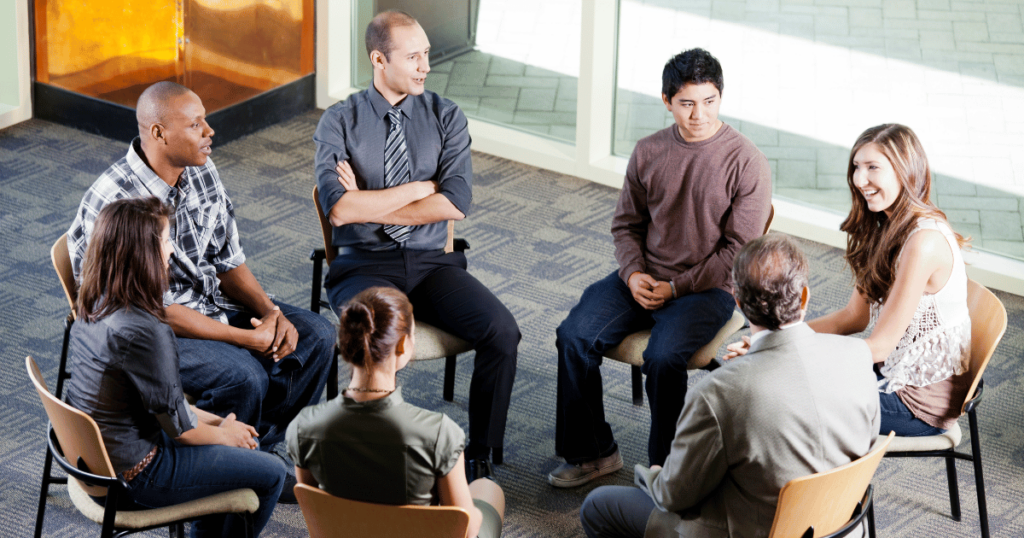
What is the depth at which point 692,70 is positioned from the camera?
328 cm

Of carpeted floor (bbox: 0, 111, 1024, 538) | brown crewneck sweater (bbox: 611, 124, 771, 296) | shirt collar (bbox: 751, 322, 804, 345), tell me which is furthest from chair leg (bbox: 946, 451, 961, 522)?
shirt collar (bbox: 751, 322, 804, 345)

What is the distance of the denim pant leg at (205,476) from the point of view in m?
2.63

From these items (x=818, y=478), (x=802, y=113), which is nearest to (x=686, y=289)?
(x=818, y=478)

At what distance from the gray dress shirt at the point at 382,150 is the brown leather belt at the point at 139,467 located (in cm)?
112

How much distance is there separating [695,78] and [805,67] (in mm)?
2088

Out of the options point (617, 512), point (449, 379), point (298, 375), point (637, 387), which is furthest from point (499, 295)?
point (617, 512)

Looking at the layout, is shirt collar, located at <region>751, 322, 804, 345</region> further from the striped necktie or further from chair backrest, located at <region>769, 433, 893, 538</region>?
the striped necktie

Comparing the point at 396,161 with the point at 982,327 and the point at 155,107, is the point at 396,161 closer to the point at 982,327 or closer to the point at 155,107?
the point at 155,107

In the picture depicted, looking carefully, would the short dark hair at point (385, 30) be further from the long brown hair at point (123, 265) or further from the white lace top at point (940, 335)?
the white lace top at point (940, 335)

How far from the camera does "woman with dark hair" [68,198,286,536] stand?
8.32 ft

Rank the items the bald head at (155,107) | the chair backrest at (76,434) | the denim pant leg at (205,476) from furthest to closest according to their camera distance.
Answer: the bald head at (155,107), the denim pant leg at (205,476), the chair backrest at (76,434)

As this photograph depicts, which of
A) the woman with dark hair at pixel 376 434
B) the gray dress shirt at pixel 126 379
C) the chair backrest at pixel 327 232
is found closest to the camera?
the woman with dark hair at pixel 376 434

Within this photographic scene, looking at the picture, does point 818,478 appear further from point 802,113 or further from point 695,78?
point 802,113

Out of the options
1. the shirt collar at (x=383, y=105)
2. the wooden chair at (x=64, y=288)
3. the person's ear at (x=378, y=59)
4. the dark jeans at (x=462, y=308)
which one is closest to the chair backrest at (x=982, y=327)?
the dark jeans at (x=462, y=308)
